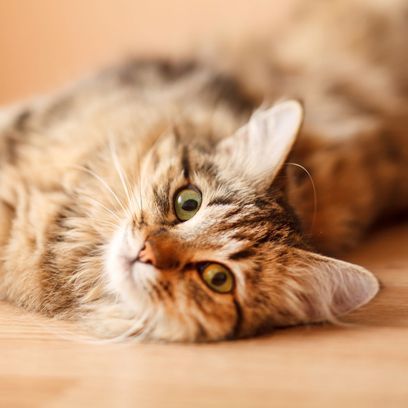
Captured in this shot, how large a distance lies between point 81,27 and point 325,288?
1.96m

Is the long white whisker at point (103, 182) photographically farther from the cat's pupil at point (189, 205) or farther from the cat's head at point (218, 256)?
the cat's pupil at point (189, 205)

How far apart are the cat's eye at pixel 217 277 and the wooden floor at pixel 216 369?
11 cm

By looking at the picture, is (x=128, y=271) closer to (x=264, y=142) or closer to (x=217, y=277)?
(x=217, y=277)

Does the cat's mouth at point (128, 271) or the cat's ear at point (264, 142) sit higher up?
the cat's ear at point (264, 142)

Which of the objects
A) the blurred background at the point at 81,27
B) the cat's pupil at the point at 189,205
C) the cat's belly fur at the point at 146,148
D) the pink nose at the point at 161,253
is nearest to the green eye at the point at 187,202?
the cat's pupil at the point at 189,205

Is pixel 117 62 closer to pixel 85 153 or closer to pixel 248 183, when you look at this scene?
pixel 85 153

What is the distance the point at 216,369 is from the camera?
1.06 meters

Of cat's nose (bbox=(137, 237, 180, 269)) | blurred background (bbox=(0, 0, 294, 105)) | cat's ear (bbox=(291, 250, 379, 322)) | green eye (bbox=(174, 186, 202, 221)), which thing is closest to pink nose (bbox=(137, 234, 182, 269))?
cat's nose (bbox=(137, 237, 180, 269))

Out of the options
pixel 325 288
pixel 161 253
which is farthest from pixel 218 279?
pixel 325 288

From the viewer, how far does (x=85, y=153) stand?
1.48 m

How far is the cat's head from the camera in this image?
45.4 inches

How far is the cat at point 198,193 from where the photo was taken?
3.88ft

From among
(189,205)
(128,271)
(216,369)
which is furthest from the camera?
(189,205)

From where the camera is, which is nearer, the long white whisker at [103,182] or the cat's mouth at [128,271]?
the cat's mouth at [128,271]
